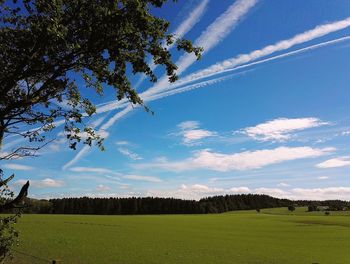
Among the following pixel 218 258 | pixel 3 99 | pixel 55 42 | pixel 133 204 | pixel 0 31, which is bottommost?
pixel 218 258

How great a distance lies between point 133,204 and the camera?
19588cm

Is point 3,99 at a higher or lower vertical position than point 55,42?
lower

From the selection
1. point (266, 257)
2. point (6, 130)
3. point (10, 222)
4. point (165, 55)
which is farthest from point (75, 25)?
point (266, 257)

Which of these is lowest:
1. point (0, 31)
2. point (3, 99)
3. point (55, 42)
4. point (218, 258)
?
point (218, 258)

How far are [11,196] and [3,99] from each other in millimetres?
3647

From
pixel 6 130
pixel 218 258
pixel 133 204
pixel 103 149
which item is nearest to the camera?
pixel 6 130

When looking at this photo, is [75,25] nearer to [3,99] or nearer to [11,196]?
[3,99]

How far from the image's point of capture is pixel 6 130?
15.9 meters

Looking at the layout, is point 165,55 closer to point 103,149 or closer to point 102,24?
point 102,24

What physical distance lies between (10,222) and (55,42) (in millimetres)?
7044

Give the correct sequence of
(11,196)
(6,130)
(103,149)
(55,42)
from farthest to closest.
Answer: (103,149) < (6,130) < (11,196) < (55,42)

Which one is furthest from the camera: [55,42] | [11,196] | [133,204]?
[133,204]

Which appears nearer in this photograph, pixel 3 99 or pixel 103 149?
pixel 3 99

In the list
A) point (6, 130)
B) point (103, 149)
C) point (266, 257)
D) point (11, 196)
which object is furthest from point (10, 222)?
point (266, 257)
